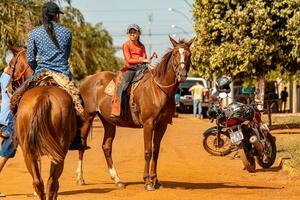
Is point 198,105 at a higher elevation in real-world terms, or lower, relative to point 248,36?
lower

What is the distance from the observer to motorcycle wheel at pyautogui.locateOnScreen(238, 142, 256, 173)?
51.9 feet

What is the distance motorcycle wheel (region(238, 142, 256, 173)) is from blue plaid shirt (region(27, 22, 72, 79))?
622 cm

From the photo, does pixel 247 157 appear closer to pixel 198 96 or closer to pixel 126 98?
pixel 126 98

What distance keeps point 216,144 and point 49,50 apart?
894 centimetres

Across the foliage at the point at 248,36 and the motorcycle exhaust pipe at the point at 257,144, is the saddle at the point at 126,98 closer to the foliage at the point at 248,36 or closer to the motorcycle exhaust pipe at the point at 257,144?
the motorcycle exhaust pipe at the point at 257,144

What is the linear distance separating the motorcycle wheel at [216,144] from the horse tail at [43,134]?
940cm

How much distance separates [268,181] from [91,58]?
51.7 m

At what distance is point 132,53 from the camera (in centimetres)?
1366

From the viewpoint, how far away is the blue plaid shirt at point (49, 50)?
10.3 metres

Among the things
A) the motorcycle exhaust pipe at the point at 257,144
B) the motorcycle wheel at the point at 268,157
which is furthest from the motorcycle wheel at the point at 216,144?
the motorcycle exhaust pipe at the point at 257,144

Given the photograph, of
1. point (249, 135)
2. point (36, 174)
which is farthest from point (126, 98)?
point (36, 174)

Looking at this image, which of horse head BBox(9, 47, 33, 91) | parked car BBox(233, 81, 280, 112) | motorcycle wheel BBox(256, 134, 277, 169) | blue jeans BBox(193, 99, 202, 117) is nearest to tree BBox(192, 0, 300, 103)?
parked car BBox(233, 81, 280, 112)

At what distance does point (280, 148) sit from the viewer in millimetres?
19453

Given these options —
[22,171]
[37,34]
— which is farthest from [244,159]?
[37,34]
